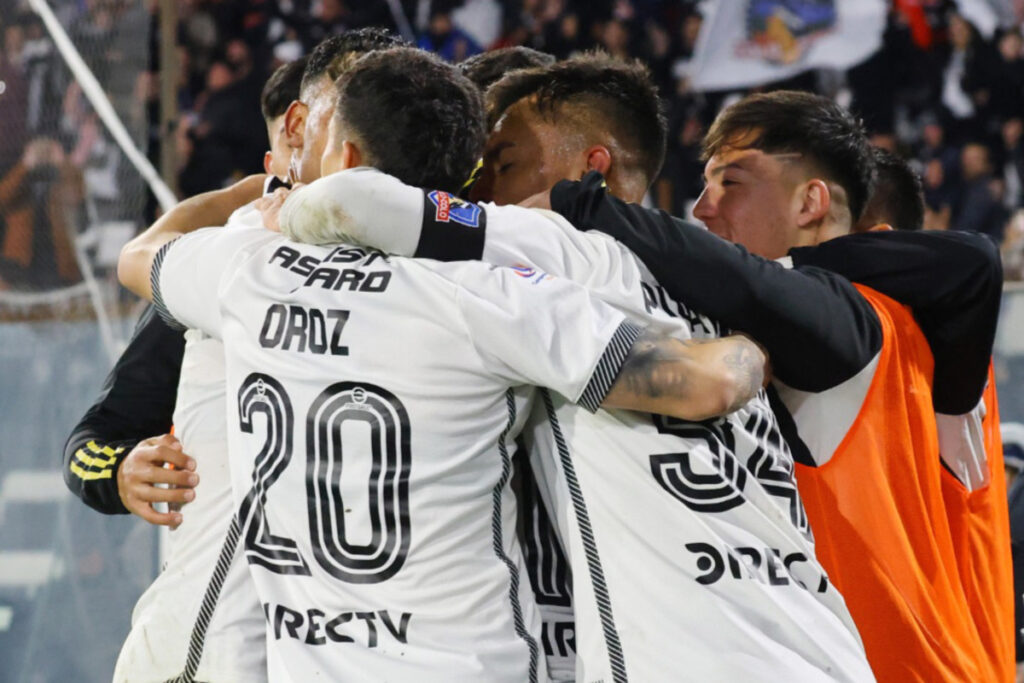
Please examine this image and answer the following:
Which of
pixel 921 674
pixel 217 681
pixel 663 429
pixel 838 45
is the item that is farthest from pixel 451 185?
pixel 838 45

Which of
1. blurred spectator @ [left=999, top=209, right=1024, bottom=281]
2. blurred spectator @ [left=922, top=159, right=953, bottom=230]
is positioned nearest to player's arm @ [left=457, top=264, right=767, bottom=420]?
blurred spectator @ [left=999, top=209, right=1024, bottom=281]

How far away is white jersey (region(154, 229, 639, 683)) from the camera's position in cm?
163

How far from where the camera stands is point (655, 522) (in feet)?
5.44

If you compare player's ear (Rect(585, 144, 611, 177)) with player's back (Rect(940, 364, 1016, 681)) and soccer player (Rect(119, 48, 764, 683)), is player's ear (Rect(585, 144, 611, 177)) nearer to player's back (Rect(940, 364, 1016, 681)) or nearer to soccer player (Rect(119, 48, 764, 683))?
soccer player (Rect(119, 48, 764, 683))

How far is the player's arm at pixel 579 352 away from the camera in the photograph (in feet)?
5.28

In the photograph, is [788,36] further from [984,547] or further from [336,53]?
[984,547]

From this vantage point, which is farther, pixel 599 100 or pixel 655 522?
pixel 599 100

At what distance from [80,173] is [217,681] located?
2.94 m

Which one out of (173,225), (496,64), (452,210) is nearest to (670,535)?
(452,210)

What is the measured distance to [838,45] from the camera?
733 cm

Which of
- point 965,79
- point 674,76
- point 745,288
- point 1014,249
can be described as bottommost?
point 1014,249

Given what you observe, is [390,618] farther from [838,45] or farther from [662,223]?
[838,45]

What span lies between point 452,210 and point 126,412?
1083 millimetres

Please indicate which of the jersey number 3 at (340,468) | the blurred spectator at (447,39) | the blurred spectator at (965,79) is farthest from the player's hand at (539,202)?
the blurred spectator at (965,79)
